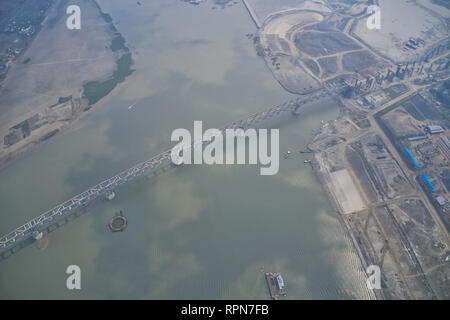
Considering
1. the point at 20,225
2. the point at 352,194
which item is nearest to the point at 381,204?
the point at 352,194

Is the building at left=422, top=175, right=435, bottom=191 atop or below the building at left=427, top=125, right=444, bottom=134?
below

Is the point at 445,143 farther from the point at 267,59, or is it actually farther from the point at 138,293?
the point at 138,293

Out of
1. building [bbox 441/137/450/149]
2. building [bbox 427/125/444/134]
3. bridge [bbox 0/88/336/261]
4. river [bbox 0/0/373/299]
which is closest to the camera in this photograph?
river [bbox 0/0/373/299]

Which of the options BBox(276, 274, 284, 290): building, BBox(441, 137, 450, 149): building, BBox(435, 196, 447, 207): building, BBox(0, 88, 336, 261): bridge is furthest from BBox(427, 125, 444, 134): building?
BBox(276, 274, 284, 290): building

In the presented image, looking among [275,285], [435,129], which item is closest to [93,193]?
[275,285]

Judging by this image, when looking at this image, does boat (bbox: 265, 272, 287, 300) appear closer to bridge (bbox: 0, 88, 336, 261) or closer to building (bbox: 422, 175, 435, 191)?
bridge (bbox: 0, 88, 336, 261)

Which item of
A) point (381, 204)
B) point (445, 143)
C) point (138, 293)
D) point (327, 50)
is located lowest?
point (138, 293)

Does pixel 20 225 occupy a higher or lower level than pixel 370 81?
lower

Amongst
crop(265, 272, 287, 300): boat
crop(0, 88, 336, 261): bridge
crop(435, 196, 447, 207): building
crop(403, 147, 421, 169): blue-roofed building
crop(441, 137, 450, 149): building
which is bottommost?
crop(265, 272, 287, 300): boat
